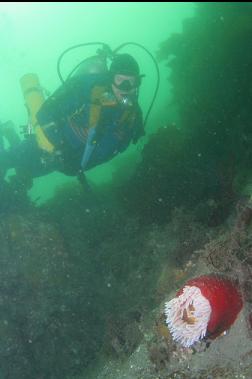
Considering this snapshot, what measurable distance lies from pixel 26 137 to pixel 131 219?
2941 millimetres

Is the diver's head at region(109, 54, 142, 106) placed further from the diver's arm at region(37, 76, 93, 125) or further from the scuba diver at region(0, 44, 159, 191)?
the diver's arm at region(37, 76, 93, 125)

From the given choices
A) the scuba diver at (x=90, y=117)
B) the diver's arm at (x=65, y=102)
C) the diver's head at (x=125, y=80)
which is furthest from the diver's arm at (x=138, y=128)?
the diver's arm at (x=65, y=102)

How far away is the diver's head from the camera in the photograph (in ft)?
22.2

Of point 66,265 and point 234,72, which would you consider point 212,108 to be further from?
point 66,265

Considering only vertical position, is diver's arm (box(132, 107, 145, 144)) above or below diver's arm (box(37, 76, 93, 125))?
below

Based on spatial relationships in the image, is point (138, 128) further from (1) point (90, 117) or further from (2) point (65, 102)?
(2) point (65, 102)

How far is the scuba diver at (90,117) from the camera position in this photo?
21.8 ft

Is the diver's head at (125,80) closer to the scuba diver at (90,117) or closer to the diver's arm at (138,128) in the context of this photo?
the scuba diver at (90,117)

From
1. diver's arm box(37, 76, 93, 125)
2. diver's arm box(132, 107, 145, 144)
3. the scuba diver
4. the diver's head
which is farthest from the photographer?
diver's arm box(132, 107, 145, 144)

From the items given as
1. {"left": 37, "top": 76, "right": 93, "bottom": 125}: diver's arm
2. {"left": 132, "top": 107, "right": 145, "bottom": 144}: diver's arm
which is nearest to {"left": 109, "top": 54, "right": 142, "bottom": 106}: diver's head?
{"left": 132, "top": 107, "right": 145, "bottom": 144}: diver's arm

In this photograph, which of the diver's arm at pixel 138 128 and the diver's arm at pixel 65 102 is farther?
the diver's arm at pixel 138 128

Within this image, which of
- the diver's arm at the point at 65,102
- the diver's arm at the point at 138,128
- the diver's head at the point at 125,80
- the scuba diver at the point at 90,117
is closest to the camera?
the scuba diver at the point at 90,117

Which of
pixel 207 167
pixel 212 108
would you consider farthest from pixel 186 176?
pixel 212 108

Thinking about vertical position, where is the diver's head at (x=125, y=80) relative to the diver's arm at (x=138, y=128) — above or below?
above
